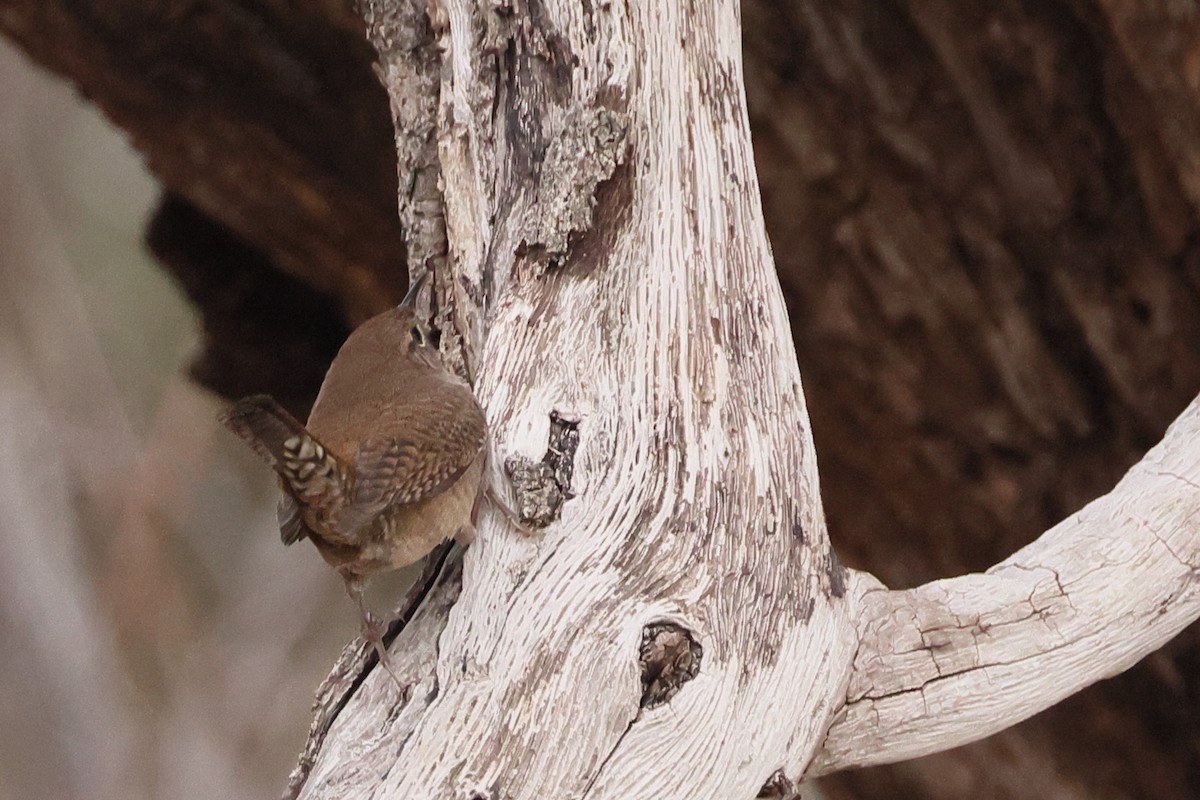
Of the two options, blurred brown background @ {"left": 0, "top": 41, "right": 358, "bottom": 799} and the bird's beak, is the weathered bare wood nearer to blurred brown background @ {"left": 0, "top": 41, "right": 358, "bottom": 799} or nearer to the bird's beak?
the bird's beak

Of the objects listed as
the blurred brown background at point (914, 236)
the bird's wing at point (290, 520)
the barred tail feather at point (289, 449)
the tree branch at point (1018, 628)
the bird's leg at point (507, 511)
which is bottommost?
the bird's wing at point (290, 520)

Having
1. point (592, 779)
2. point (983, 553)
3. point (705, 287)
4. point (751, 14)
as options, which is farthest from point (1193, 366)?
point (592, 779)

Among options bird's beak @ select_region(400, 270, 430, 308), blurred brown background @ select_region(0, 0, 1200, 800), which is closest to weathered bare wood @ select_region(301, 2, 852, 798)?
bird's beak @ select_region(400, 270, 430, 308)

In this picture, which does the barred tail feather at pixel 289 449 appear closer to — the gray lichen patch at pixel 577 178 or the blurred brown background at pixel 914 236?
the gray lichen patch at pixel 577 178

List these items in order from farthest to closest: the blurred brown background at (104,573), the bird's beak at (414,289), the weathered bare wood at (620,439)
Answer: the blurred brown background at (104,573) < the bird's beak at (414,289) < the weathered bare wood at (620,439)

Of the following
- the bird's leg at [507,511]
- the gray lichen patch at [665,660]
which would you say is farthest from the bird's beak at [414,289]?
the gray lichen patch at [665,660]

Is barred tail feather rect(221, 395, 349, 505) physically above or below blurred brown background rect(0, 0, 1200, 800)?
below

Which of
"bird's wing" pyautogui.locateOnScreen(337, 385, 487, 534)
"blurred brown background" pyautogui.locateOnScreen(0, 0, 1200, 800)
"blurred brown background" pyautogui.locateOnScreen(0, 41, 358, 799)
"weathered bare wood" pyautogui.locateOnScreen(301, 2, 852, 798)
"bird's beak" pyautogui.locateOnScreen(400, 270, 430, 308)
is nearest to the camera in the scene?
"weathered bare wood" pyautogui.locateOnScreen(301, 2, 852, 798)
